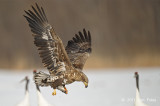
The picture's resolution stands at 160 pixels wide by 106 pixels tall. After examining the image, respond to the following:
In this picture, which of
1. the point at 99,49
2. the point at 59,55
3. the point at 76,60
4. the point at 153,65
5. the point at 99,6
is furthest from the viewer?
the point at 99,6

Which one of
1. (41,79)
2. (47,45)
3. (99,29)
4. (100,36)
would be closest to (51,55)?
(47,45)

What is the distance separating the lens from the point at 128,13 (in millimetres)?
17281

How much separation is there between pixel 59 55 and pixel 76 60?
0.86m

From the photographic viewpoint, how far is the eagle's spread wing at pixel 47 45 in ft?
17.1

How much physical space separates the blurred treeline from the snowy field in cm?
70

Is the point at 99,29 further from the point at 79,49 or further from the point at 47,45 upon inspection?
the point at 47,45

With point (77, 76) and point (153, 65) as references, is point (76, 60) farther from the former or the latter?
point (153, 65)

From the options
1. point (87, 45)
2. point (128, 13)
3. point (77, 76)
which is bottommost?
point (77, 76)

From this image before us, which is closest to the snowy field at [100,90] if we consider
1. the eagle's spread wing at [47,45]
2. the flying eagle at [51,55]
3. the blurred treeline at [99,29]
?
the blurred treeline at [99,29]

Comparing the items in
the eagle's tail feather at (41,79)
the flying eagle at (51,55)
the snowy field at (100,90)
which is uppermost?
the flying eagle at (51,55)

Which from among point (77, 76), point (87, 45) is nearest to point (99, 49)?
point (87, 45)

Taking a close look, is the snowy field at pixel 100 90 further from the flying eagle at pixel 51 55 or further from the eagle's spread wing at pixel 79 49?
the flying eagle at pixel 51 55

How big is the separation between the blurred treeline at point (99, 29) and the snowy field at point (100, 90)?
2.30 ft

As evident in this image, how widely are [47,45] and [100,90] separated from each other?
619cm
